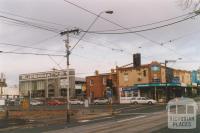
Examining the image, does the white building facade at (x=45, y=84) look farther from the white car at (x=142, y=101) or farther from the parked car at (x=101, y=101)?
the white car at (x=142, y=101)

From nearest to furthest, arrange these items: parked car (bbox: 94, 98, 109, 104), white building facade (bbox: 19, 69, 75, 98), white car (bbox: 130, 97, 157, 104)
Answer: white car (bbox: 130, 97, 157, 104)
parked car (bbox: 94, 98, 109, 104)
white building facade (bbox: 19, 69, 75, 98)

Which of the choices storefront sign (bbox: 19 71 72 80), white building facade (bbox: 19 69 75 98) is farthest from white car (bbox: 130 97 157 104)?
storefront sign (bbox: 19 71 72 80)

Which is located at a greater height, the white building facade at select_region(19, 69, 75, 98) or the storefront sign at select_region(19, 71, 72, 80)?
the storefront sign at select_region(19, 71, 72, 80)

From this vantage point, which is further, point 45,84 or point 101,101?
point 45,84

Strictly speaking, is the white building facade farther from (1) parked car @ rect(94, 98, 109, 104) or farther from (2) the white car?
(2) the white car

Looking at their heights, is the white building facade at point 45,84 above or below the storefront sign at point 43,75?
below

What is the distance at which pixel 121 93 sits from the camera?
87312 mm

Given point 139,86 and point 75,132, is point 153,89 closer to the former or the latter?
point 139,86

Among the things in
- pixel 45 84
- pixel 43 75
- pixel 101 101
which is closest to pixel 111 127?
pixel 101 101

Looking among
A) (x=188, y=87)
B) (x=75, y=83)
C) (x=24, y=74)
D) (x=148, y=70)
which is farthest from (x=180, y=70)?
(x=24, y=74)

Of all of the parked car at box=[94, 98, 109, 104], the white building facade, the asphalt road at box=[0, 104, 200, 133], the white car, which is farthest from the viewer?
the white building facade

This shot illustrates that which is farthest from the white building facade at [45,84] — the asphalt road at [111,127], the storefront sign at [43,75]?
the asphalt road at [111,127]

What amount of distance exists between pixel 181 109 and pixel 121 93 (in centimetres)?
5512

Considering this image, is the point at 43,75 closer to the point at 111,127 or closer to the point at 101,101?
the point at 101,101
